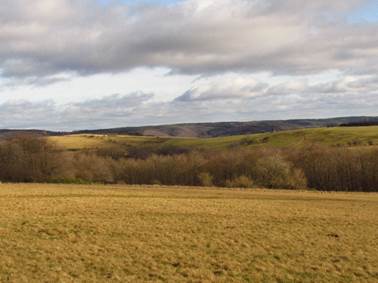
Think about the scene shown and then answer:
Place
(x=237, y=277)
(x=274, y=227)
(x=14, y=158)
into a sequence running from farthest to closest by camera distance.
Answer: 1. (x=14, y=158)
2. (x=274, y=227)
3. (x=237, y=277)

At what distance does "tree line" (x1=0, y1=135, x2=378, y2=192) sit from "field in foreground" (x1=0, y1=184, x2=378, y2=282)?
45.6m

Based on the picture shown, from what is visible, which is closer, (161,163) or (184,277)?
(184,277)

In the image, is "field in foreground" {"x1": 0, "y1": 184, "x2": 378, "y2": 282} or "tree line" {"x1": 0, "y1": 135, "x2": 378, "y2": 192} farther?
"tree line" {"x1": 0, "y1": 135, "x2": 378, "y2": 192}

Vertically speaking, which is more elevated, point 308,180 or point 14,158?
point 14,158

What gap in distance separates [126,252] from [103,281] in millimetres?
4880

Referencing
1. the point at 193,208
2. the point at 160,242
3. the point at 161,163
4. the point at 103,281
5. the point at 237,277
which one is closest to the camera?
the point at 103,281

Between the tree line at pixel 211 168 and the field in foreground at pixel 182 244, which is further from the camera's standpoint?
the tree line at pixel 211 168

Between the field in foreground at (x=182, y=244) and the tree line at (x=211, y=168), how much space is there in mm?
45567

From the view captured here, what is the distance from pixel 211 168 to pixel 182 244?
7363 centimetres

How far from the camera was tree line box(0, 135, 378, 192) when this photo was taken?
8462cm

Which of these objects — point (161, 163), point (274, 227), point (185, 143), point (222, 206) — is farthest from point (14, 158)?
point (185, 143)

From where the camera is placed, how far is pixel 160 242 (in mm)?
24375

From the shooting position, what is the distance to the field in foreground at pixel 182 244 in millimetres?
18453

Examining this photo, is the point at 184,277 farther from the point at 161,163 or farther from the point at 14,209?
the point at 161,163
